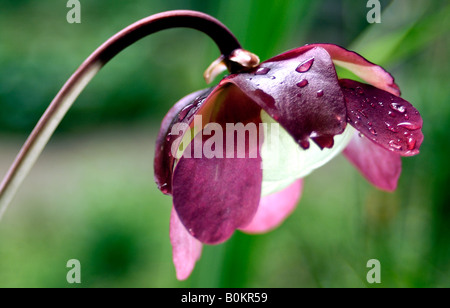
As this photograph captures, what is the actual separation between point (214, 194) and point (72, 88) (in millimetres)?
78

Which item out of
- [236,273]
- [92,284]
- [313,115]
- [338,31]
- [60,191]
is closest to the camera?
[313,115]

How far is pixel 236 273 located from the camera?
43 cm

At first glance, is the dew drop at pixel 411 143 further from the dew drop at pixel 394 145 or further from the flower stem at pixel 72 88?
the flower stem at pixel 72 88

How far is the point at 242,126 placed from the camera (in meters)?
0.24

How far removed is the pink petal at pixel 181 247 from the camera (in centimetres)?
24

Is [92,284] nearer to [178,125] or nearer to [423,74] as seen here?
[423,74]

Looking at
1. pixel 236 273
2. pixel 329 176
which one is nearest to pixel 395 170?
pixel 236 273

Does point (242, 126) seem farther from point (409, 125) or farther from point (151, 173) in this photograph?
point (151, 173)

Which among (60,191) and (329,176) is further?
(60,191)

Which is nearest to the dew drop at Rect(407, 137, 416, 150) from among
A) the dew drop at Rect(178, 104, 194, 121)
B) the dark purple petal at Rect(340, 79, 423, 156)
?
the dark purple petal at Rect(340, 79, 423, 156)

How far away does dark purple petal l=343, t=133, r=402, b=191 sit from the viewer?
285 millimetres

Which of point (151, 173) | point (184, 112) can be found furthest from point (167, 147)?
point (151, 173)

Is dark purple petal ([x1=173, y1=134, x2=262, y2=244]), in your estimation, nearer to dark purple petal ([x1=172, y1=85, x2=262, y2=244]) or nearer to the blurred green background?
dark purple petal ([x1=172, y1=85, x2=262, y2=244])

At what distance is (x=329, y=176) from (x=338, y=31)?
3.49ft
